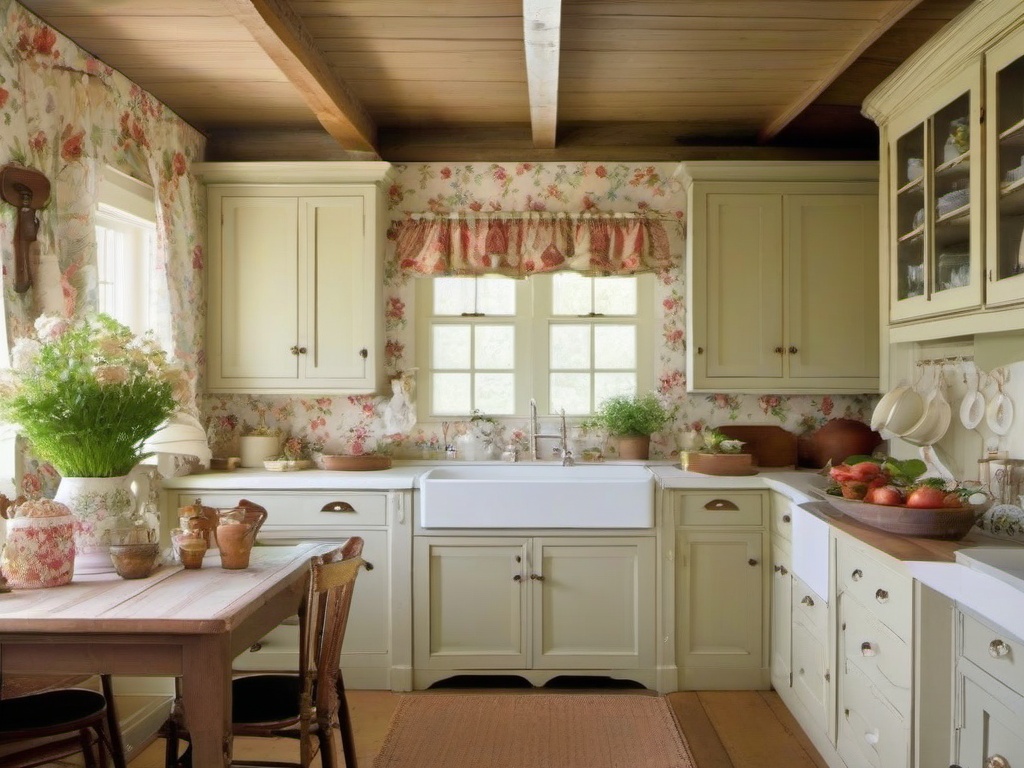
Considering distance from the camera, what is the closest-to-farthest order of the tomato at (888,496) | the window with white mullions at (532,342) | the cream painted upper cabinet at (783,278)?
the tomato at (888,496)
the cream painted upper cabinet at (783,278)
the window with white mullions at (532,342)

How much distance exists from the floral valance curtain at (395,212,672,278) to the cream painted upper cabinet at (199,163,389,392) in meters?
0.30

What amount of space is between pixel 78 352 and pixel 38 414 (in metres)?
0.19

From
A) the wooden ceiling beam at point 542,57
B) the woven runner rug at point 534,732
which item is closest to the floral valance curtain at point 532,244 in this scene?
the wooden ceiling beam at point 542,57

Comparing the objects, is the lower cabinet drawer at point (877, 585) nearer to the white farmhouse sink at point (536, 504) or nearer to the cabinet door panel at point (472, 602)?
the white farmhouse sink at point (536, 504)

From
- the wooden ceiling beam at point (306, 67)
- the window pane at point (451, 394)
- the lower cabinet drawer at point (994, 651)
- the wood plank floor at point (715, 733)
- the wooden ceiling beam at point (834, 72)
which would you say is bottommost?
the wood plank floor at point (715, 733)

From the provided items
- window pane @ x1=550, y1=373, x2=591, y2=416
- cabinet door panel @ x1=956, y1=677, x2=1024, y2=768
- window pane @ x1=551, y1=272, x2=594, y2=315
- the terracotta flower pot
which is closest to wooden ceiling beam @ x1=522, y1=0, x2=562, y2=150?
window pane @ x1=551, y1=272, x2=594, y2=315

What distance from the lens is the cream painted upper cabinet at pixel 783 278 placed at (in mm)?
3867

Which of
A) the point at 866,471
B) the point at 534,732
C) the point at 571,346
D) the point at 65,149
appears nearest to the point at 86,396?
the point at 65,149

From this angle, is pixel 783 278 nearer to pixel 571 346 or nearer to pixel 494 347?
pixel 571 346

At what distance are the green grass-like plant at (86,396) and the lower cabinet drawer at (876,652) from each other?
204 centimetres

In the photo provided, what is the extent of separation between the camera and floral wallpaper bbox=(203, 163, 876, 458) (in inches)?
165

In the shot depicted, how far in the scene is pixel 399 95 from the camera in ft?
12.1

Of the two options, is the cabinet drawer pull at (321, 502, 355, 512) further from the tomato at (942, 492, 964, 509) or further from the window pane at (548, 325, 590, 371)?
the tomato at (942, 492, 964, 509)

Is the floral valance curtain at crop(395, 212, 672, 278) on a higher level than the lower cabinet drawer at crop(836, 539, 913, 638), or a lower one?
higher
